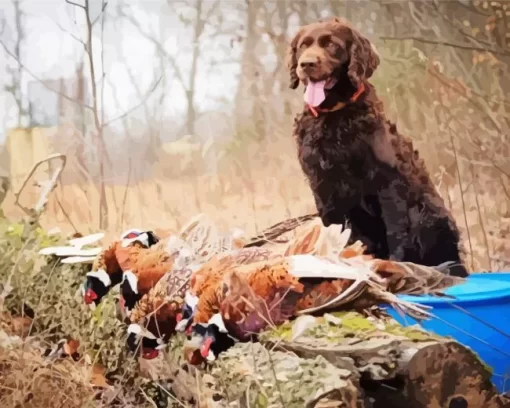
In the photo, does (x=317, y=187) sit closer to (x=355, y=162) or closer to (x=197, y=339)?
(x=355, y=162)

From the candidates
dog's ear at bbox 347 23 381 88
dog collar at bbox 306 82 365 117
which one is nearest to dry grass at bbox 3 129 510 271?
dog collar at bbox 306 82 365 117

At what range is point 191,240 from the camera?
1780mm

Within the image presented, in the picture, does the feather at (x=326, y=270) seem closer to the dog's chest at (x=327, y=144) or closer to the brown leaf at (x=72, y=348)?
the dog's chest at (x=327, y=144)

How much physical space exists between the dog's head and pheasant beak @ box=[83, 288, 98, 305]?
79 cm

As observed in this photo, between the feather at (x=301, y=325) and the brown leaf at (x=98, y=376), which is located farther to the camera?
the brown leaf at (x=98, y=376)

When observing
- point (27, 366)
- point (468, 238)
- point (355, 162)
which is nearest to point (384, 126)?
point (355, 162)

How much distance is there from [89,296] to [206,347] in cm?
44

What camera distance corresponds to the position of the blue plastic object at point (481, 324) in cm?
144

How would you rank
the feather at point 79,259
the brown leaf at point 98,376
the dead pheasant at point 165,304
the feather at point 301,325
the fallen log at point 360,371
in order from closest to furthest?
the fallen log at point 360,371 → the feather at point 301,325 → the dead pheasant at point 165,304 → the brown leaf at point 98,376 → the feather at point 79,259

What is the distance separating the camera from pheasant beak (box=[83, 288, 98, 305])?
185 cm

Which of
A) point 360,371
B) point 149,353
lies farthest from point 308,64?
point 149,353

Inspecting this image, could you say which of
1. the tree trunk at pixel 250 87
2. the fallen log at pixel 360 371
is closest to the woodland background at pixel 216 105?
the tree trunk at pixel 250 87

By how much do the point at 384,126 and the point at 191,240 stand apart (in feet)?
1.84

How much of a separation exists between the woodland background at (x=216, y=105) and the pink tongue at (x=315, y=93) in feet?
Answer: 0.14
